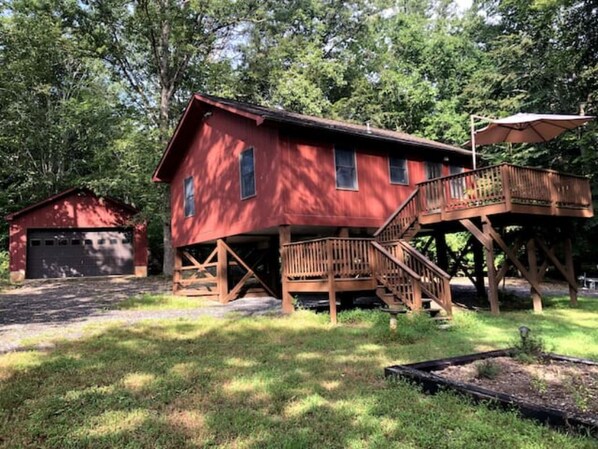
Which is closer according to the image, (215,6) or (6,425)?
(6,425)

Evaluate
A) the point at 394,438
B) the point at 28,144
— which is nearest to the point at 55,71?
the point at 28,144

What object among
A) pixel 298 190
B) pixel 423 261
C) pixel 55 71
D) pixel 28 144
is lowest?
pixel 423 261

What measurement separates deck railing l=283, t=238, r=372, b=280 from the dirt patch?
489cm

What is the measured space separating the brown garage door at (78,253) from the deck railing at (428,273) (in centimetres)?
1963

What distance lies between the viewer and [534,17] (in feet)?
76.8

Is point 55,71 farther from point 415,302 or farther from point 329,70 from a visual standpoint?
point 415,302

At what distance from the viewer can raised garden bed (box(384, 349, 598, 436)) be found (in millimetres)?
3844

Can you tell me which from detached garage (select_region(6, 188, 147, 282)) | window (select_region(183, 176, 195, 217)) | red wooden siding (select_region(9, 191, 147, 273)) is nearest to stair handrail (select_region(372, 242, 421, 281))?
window (select_region(183, 176, 195, 217))

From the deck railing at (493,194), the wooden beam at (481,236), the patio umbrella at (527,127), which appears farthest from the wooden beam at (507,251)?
the patio umbrella at (527,127)

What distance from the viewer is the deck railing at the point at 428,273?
31.7 feet

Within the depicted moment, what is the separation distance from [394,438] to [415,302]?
615 centimetres

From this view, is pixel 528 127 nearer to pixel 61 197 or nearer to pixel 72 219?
pixel 72 219

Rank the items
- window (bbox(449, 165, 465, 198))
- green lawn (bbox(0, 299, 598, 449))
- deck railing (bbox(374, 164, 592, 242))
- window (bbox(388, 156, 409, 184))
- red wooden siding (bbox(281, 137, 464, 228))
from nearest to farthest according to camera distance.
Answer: green lawn (bbox(0, 299, 598, 449)), deck railing (bbox(374, 164, 592, 242)), window (bbox(449, 165, 465, 198)), red wooden siding (bbox(281, 137, 464, 228)), window (bbox(388, 156, 409, 184))

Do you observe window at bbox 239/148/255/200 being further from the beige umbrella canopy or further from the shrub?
the shrub
